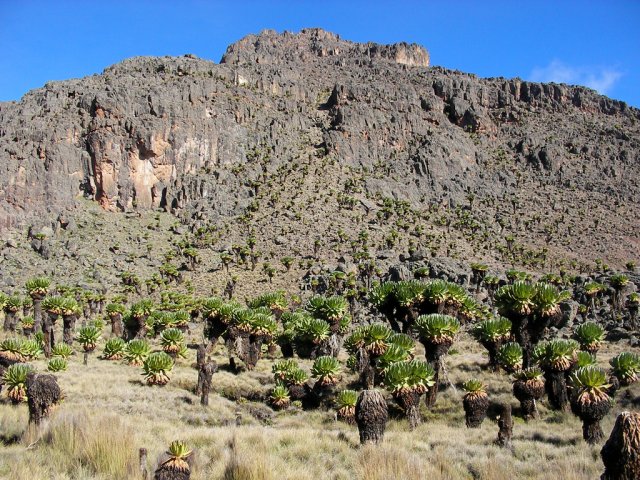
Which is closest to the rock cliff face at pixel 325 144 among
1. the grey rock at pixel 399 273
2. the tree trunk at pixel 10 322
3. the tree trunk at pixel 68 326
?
the grey rock at pixel 399 273

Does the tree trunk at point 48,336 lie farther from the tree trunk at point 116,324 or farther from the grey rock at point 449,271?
the grey rock at point 449,271

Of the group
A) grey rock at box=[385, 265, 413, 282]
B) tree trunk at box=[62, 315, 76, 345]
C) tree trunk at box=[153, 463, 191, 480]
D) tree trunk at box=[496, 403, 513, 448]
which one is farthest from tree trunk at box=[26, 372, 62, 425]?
grey rock at box=[385, 265, 413, 282]

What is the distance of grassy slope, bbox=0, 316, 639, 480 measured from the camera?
8469mm

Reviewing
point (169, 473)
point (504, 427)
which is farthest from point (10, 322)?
point (504, 427)

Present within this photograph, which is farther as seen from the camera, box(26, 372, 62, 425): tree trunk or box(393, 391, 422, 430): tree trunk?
box(393, 391, 422, 430): tree trunk

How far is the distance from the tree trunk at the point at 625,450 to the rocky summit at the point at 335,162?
222ft

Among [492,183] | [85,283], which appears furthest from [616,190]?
[85,283]

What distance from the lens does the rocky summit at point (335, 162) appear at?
86.1m

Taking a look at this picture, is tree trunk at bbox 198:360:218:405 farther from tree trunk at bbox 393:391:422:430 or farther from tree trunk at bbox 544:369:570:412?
tree trunk at bbox 544:369:570:412

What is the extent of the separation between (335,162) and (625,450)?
10632 centimetres

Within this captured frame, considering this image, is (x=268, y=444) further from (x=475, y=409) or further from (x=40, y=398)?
(x=475, y=409)

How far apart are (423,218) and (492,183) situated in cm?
2719

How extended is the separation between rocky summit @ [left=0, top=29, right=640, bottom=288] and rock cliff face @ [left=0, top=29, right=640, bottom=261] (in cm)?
39

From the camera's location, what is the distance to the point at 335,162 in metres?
111
